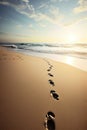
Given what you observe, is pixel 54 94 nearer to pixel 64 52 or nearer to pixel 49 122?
pixel 49 122

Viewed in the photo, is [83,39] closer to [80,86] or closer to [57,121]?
[80,86]

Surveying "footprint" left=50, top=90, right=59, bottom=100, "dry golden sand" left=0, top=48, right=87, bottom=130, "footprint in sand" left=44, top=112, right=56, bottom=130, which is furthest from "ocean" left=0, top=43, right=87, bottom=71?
"footprint in sand" left=44, top=112, right=56, bottom=130

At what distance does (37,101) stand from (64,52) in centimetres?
429

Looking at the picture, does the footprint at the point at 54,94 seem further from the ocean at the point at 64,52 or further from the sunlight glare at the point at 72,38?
the sunlight glare at the point at 72,38

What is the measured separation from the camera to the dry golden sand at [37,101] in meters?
1.75

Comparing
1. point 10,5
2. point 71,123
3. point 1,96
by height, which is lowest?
point 71,123

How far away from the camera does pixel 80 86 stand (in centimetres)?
266

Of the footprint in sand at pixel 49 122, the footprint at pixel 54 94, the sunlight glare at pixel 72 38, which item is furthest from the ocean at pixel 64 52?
the footprint in sand at pixel 49 122

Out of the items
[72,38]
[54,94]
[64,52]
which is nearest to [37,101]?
[54,94]

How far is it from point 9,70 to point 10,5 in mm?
2233

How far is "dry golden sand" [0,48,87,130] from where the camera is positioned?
5.75 feet

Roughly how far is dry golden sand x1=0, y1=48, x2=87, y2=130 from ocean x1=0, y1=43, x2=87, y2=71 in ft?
3.82

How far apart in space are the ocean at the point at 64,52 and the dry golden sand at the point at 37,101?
116 cm

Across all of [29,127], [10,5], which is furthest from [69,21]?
[29,127]
